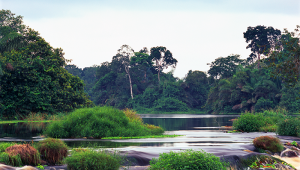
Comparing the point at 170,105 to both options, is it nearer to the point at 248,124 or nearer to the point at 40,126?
the point at 40,126

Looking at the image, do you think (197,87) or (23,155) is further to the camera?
(197,87)

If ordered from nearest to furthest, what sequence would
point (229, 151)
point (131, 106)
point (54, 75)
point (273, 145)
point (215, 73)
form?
point (229, 151) < point (273, 145) < point (54, 75) < point (215, 73) < point (131, 106)

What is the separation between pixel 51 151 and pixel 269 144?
13.0 m

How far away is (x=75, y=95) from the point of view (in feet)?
169

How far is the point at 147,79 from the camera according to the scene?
118m

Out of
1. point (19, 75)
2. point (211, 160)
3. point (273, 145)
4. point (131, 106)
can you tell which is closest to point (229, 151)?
point (273, 145)

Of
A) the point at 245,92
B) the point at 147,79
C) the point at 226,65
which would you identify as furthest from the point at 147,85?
the point at 245,92

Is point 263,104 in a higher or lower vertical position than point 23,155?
higher

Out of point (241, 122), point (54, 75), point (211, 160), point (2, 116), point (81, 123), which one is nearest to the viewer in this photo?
point (211, 160)

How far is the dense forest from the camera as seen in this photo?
44844 millimetres

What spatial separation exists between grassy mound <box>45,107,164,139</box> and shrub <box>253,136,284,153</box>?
12.5 metres

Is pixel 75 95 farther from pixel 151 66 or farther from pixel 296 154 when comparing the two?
pixel 151 66

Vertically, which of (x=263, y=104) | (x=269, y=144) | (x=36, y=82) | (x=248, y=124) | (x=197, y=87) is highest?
(x=197, y=87)

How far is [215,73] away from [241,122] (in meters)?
69.9
